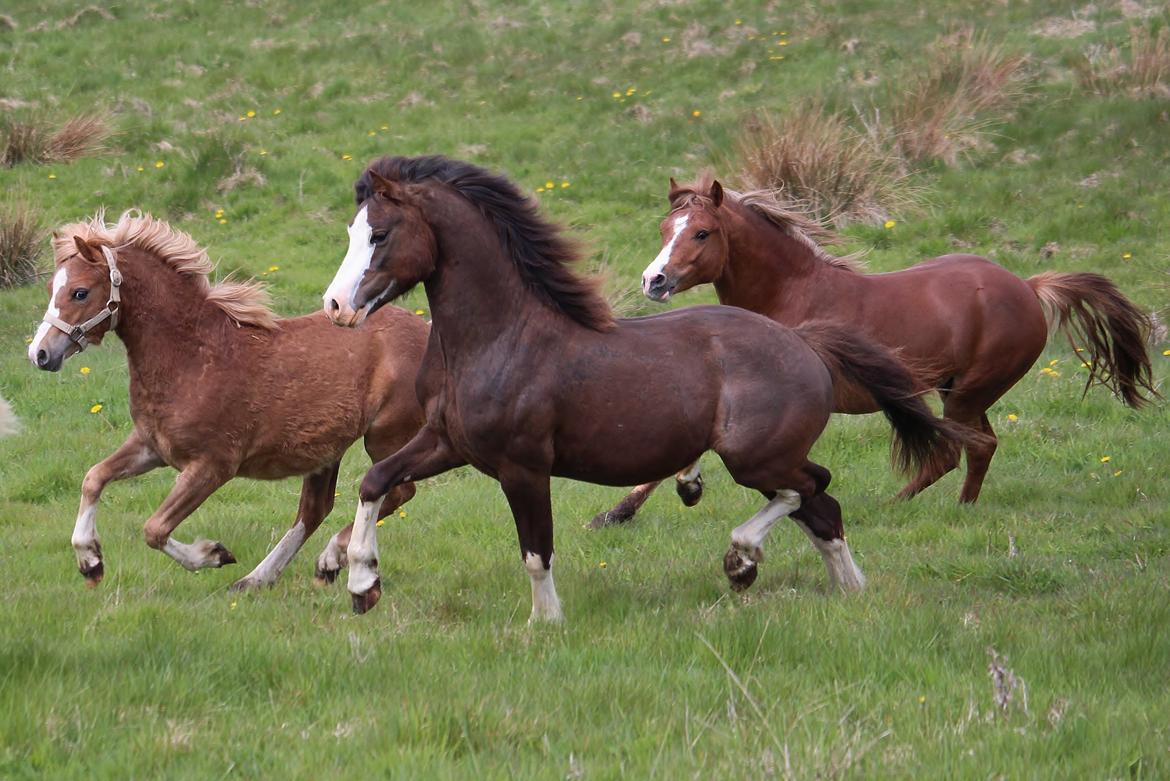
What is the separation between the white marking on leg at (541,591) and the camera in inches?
241

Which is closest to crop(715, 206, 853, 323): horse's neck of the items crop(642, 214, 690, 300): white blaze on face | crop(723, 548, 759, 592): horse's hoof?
crop(642, 214, 690, 300): white blaze on face

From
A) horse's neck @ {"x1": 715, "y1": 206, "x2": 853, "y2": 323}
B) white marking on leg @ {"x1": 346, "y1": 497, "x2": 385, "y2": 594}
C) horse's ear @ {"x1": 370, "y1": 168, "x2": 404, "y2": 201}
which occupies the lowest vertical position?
horse's neck @ {"x1": 715, "y1": 206, "x2": 853, "y2": 323}

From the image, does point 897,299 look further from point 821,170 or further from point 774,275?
point 821,170

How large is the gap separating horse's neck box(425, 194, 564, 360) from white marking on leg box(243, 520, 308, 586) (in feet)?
6.46

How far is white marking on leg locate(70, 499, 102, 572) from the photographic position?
6.81 meters

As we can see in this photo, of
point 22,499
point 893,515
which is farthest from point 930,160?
point 22,499

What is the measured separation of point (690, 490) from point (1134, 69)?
1173 cm

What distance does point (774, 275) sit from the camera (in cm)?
903

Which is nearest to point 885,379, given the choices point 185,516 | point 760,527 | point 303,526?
point 760,527

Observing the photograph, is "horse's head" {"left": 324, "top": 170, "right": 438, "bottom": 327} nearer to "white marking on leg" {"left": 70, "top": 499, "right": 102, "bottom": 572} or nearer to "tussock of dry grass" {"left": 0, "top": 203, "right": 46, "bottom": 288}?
"white marking on leg" {"left": 70, "top": 499, "right": 102, "bottom": 572}

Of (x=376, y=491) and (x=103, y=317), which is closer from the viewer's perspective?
(x=376, y=491)

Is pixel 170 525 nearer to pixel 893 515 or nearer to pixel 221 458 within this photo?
pixel 221 458

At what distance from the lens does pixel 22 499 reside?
30.8 feet

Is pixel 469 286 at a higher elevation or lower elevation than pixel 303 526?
higher
